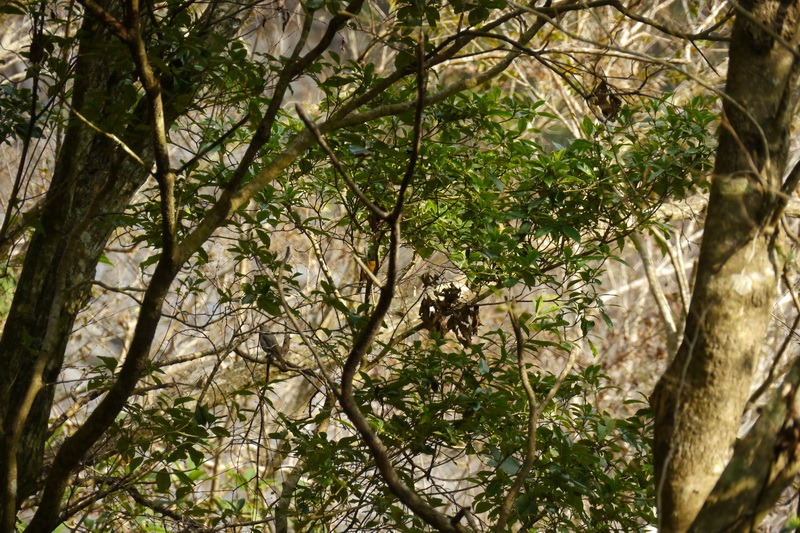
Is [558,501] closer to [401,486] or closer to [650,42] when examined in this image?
[401,486]

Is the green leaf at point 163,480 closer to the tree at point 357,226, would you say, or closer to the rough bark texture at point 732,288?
the tree at point 357,226

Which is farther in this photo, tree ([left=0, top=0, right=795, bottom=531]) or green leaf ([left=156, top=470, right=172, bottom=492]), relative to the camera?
green leaf ([left=156, top=470, right=172, bottom=492])

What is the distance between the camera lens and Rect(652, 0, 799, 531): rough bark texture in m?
1.26

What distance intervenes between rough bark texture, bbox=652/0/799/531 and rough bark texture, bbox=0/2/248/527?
1686 mm

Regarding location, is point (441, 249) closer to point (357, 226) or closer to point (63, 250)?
point (357, 226)

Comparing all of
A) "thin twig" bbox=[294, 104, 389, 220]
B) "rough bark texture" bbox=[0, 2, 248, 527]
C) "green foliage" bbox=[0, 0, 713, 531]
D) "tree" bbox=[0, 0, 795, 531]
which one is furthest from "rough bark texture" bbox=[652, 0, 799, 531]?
"rough bark texture" bbox=[0, 2, 248, 527]

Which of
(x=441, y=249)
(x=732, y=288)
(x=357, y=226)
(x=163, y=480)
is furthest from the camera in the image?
(x=441, y=249)

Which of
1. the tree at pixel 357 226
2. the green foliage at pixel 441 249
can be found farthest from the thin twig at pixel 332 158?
the green foliage at pixel 441 249

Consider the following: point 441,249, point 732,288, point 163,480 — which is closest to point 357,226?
point 441,249

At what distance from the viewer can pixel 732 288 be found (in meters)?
1.27

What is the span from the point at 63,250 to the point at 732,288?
7.23 ft

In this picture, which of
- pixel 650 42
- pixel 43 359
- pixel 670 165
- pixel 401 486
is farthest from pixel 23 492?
pixel 650 42

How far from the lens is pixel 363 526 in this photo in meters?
2.52

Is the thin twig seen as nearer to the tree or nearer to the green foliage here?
the tree
